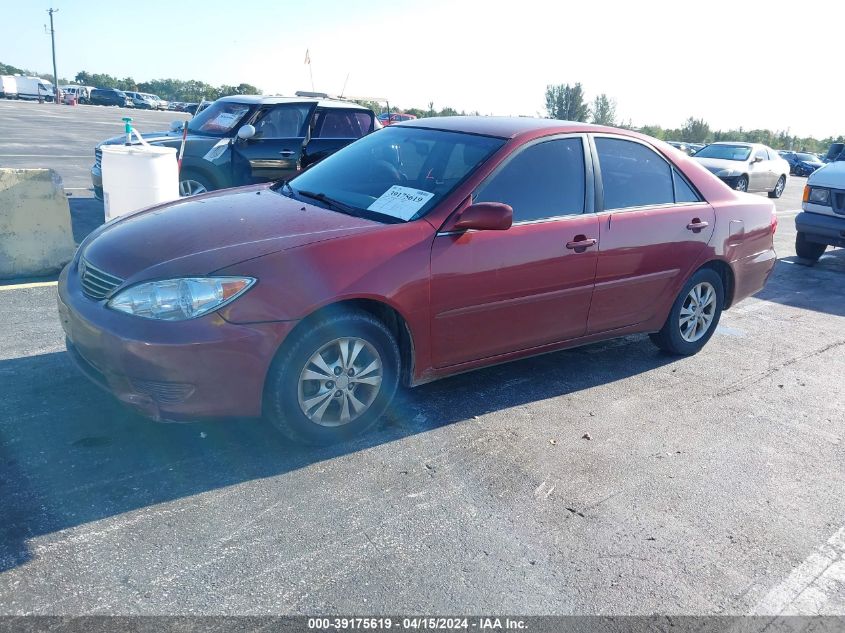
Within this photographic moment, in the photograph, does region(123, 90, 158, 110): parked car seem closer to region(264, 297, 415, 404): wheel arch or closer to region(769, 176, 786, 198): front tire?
region(769, 176, 786, 198): front tire

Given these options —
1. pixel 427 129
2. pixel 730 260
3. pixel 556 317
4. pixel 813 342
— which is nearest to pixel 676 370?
pixel 730 260

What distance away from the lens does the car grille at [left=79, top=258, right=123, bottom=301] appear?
11.2 feet

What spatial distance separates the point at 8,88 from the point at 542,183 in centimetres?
5996

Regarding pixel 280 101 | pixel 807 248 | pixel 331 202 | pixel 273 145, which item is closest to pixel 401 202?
pixel 331 202

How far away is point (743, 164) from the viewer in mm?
18188

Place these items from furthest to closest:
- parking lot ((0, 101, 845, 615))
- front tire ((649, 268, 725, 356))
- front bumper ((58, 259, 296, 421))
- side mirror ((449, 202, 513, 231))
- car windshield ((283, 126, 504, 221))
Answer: front tire ((649, 268, 725, 356)) → car windshield ((283, 126, 504, 221)) → side mirror ((449, 202, 513, 231)) → front bumper ((58, 259, 296, 421)) → parking lot ((0, 101, 845, 615))

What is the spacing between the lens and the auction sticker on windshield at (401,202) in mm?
3949

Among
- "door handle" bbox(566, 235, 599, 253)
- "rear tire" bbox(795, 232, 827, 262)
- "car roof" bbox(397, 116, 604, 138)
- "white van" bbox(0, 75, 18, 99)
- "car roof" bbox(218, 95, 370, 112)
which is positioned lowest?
"rear tire" bbox(795, 232, 827, 262)

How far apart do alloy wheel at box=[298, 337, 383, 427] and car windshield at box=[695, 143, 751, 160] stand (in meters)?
17.4

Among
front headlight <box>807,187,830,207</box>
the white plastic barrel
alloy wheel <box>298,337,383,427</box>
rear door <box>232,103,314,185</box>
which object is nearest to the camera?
alloy wheel <box>298,337,383,427</box>

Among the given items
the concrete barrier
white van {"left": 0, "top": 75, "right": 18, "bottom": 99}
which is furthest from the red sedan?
white van {"left": 0, "top": 75, "right": 18, "bottom": 99}

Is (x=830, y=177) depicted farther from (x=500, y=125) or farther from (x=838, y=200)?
(x=500, y=125)

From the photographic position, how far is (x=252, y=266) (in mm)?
3354

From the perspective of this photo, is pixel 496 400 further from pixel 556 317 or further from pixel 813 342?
pixel 813 342
